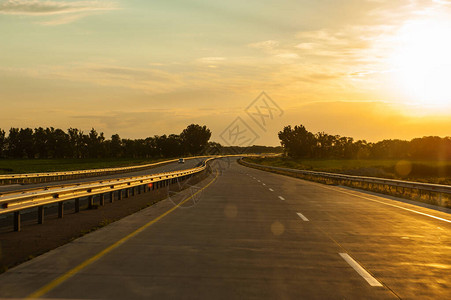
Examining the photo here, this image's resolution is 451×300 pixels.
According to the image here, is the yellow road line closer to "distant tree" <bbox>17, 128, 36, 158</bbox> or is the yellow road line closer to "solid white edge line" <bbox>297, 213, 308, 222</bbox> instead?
"solid white edge line" <bbox>297, 213, 308, 222</bbox>

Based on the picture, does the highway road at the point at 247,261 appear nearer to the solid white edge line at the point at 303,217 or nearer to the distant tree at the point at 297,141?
the solid white edge line at the point at 303,217

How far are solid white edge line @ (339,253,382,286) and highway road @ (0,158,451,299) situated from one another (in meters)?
0.02

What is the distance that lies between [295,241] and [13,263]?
18.1 feet

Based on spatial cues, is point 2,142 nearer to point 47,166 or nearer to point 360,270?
point 47,166

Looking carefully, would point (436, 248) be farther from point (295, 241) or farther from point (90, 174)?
point (90, 174)

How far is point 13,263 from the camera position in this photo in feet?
25.9

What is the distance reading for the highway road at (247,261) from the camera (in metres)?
6.27

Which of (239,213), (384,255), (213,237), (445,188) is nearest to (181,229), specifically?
(213,237)

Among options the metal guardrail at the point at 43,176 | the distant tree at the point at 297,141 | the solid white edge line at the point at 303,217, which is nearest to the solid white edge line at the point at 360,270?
the solid white edge line at the point at 303,217

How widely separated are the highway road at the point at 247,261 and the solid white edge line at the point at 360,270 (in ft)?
0.06

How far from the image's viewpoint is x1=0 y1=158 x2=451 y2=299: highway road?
6273 mm

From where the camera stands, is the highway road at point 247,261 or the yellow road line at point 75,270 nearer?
the yellow road line at point 75,270

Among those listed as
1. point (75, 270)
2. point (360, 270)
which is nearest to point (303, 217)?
point (360, 270)

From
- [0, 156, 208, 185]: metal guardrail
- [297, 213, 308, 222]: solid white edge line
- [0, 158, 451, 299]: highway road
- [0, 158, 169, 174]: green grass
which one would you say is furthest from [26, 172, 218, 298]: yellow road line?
[0, 158, 169, 174]: green grass
